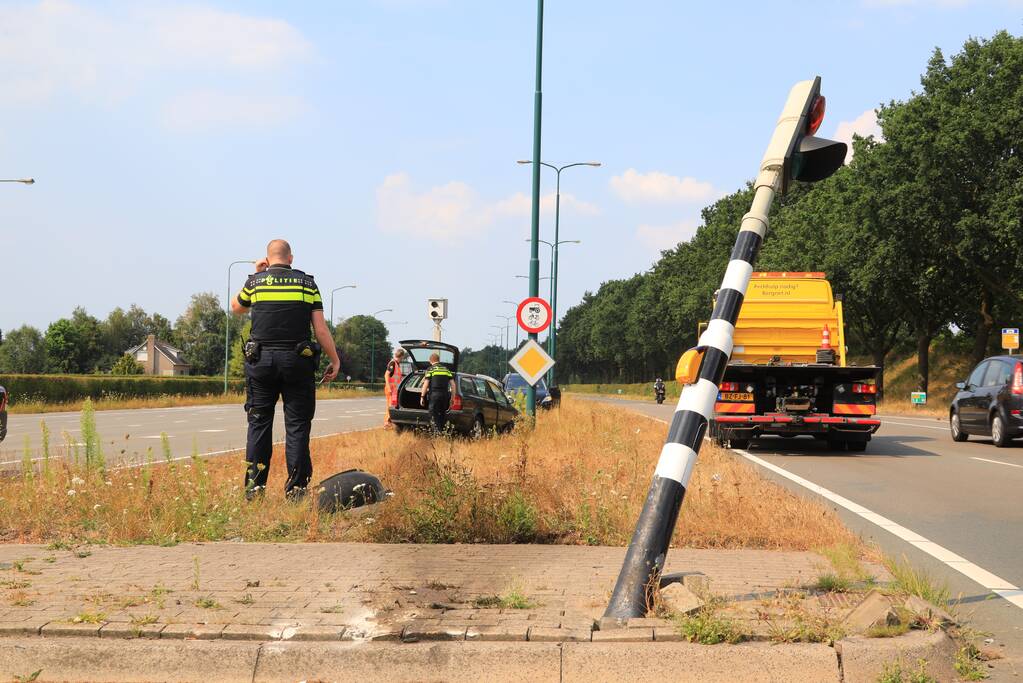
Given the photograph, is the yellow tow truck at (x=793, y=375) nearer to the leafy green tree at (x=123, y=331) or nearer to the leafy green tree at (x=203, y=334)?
the leafy green tree at (x=203, y=334)

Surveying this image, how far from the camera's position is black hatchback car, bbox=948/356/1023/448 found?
1967 centimetres

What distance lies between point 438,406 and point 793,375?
593cm

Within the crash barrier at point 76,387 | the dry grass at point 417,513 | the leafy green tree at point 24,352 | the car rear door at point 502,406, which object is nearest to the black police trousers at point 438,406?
the car rear door at point 502,406

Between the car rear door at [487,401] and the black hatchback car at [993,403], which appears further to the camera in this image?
the car rear door at [487,401]

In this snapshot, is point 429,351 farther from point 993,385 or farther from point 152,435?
point 993,385

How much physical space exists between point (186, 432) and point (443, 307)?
6.28m

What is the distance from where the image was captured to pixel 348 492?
840 centimetres

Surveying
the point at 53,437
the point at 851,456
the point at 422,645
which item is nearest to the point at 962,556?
the point at 422,645

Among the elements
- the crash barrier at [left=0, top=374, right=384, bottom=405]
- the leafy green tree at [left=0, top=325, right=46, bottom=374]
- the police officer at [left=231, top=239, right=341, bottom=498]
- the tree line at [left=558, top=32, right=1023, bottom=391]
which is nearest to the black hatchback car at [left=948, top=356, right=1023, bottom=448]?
the police officer at [left=231, top=239, right=341, bottom=498]

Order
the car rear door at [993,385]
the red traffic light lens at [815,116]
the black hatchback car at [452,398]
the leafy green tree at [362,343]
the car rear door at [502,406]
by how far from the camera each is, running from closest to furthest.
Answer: the red traffic light lens at [815,116]
the black hatchback car at [452,398]
the car rear door at [993,385]
the car rear door at [502,406]
the leafy green tree at [362,343]

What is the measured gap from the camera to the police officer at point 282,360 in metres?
8.64

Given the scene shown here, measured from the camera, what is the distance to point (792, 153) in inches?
225

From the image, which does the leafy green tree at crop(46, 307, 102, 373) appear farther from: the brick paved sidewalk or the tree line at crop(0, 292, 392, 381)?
the brick paved sidewalk

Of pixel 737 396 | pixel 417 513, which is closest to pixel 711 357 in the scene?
pixel 417 513
